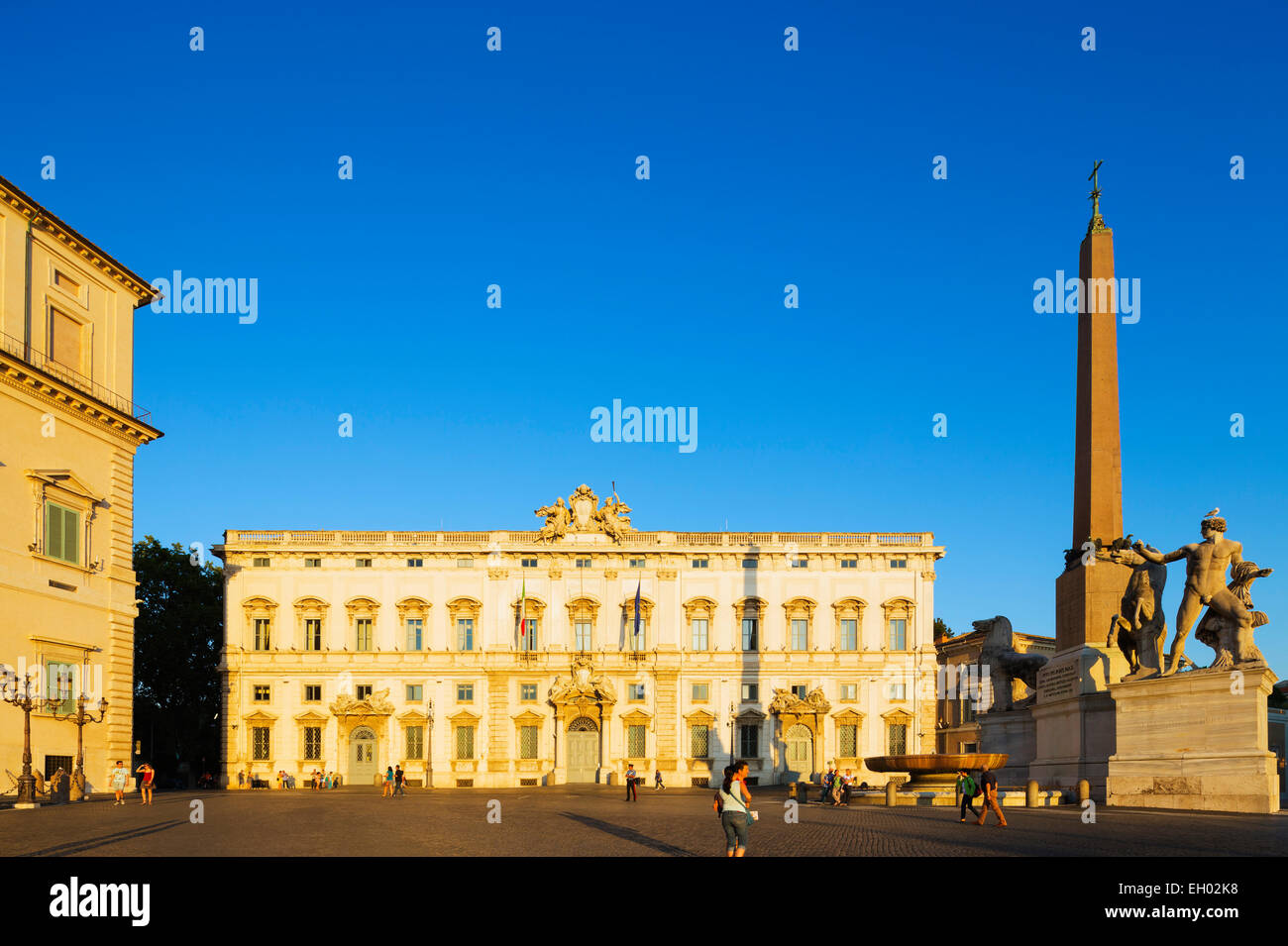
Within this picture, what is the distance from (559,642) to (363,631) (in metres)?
9.25

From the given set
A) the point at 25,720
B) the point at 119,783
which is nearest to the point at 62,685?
the point at 25,720

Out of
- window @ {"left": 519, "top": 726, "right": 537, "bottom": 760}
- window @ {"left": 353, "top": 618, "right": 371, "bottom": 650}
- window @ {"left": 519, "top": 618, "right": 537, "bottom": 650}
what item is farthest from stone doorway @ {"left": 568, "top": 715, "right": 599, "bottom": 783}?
window @ {"left": 353, "top": 618, "right": 371, "bottom": 650}

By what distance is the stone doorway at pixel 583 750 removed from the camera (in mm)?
58031

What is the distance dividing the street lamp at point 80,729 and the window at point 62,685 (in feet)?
0.46

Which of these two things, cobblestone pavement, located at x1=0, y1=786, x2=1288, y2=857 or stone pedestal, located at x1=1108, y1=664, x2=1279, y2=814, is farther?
stone pedestal, located at x1=1108, y1=664, x2=1279, y2=814

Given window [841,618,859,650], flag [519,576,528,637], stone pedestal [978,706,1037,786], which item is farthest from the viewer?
window [841,618,859,650]

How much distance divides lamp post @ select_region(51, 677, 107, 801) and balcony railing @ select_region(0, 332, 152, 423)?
7495 mm

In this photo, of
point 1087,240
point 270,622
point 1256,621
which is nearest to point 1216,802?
point 1256,621

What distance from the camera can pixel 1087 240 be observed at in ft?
90.6

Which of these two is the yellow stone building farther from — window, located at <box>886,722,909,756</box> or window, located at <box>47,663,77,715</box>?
window, located at <box>886,722,909,756</box>

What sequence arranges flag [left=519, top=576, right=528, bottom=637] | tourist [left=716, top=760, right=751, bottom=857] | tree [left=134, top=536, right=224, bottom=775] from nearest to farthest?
tourist [left=716, top=760, right=751, bottom=857], flag [left=519, top=576, right=528, bottom=637], tree [left=134, top=536, right=224, bottom=775]

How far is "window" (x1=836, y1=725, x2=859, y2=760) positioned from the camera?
5884 centimetres

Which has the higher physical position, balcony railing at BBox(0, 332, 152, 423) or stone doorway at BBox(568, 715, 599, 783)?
balcony railing at BBox(0, 332, 152, 423)
